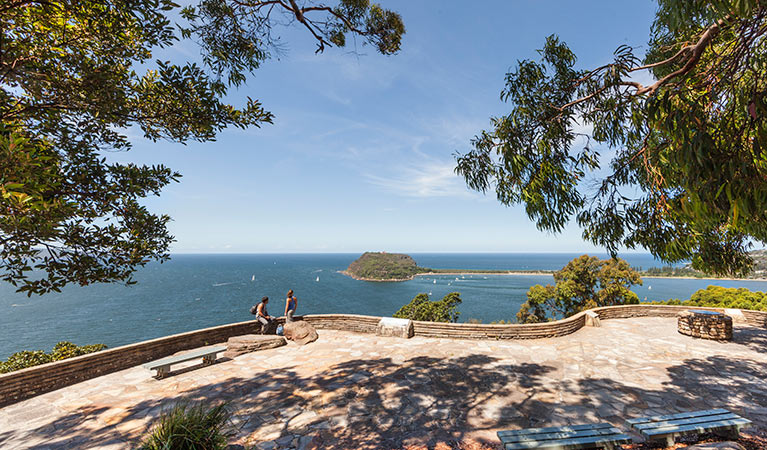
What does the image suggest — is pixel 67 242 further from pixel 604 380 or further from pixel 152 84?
pixel 604 380

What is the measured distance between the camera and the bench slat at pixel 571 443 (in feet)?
→ 10.5

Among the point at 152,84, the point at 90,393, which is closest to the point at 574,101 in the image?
the point at 152,84

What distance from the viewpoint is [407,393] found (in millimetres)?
5422

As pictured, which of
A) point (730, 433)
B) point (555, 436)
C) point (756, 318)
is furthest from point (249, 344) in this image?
point (756, 318)

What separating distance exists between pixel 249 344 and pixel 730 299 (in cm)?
3139

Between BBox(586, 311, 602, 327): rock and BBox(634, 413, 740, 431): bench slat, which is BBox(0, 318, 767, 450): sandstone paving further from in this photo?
BBox(586, 311, 602, 327): rock

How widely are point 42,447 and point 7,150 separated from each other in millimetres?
4235

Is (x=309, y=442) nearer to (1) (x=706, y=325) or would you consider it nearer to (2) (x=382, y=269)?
(1) (x=706, y=325)

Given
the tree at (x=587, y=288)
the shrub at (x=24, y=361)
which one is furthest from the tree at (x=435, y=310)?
the shrub at (x=24, y=361)

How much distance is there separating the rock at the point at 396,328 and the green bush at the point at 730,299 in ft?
65.1

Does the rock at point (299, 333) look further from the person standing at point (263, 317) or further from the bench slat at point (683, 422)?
the bench slat at point (683, 422)

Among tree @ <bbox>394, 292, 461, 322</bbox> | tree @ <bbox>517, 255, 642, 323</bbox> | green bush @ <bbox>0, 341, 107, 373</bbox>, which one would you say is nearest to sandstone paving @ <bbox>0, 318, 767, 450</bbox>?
green bush @ <bbox>0, 341, 107, 373</bbox>

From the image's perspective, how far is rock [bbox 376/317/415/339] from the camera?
9.28 metres

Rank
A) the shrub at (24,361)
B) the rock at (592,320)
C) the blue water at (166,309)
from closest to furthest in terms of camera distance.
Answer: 1. the shrub at (24,361)
2. the rock at (592,320)
3. the blue water at (166,309)
